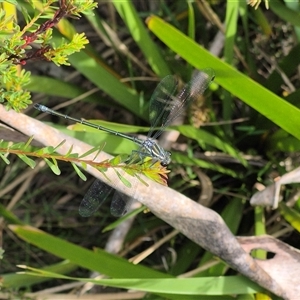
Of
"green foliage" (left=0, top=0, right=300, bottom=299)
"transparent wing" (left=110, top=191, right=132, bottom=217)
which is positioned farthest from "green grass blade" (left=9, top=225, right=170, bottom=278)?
"transparent wing" (left=110, top=191, right=132, bottom=217)

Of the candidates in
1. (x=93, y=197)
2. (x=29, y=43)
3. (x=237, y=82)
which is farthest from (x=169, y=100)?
(x=29, y=43)

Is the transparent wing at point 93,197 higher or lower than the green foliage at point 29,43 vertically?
lower

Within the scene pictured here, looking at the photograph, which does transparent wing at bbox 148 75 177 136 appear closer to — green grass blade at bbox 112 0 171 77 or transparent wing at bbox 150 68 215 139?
transparent wing at bbox 150 68 215 139

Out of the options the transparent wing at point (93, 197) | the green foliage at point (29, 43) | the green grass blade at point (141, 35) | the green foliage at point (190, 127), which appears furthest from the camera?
the green grass blade at point (141, 35)

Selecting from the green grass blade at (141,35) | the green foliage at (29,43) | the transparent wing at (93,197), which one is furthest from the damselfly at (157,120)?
the green foliage at (29,43)

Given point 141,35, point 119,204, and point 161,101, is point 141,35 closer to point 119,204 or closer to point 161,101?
point 161,101

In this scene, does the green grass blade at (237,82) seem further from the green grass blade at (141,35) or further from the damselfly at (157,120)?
the green grass blade at (141,35)

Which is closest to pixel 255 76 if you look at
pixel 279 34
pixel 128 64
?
pixel 279 34
